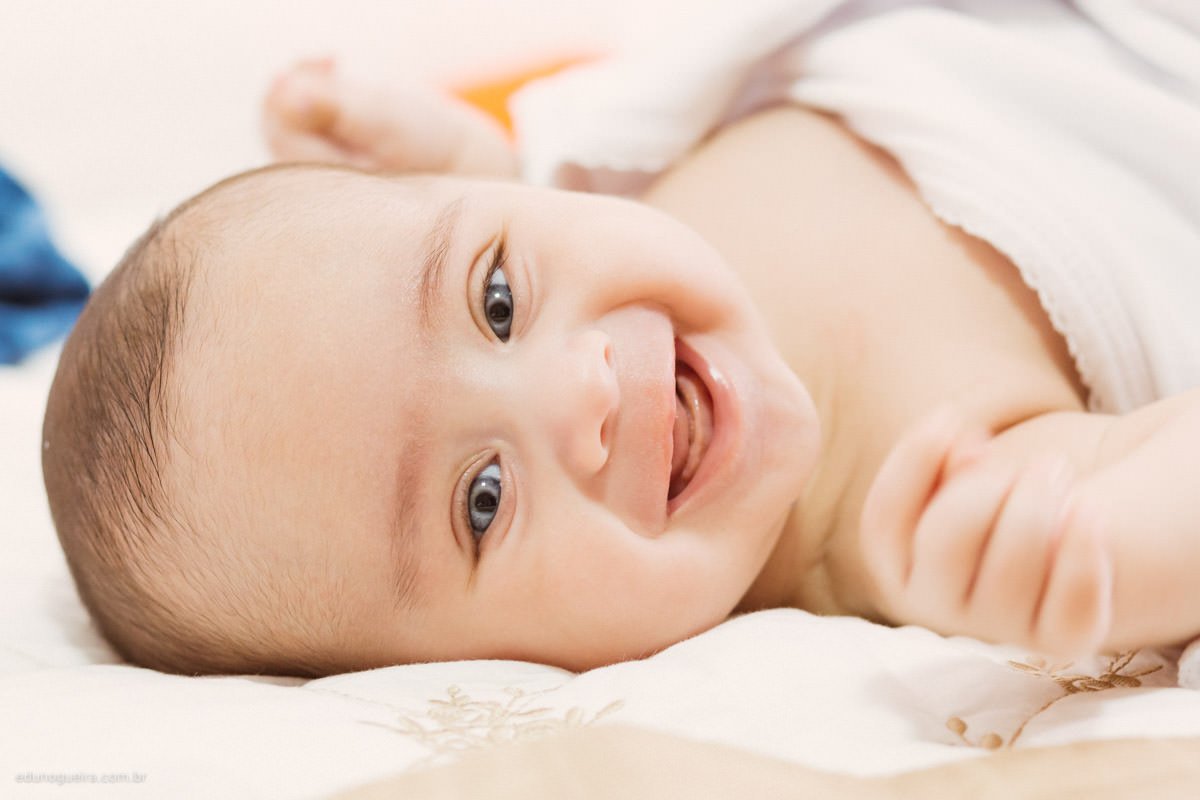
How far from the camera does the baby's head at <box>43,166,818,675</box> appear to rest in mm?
918

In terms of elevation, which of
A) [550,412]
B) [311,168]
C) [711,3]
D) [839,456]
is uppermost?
[711,3]

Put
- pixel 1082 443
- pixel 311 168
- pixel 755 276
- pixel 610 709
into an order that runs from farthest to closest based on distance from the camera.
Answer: pixel 755 276, pixel 311 168, pixel 1082 443, pixel 610 709

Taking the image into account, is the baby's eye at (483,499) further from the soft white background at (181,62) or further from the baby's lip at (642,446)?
the soft white background at (181,62)

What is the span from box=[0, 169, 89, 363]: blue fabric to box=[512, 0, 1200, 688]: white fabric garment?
3.02 ft

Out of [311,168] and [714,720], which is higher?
[311,168]

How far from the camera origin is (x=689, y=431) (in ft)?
3.33

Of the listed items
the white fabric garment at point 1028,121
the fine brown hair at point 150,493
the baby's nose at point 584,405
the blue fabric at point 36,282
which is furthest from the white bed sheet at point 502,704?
the blue fabric at point 36,282

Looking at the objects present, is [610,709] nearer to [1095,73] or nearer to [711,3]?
[1095,73]

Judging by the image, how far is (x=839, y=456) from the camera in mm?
1146

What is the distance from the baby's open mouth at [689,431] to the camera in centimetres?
101

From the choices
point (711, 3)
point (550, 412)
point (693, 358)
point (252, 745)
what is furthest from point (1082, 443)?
point (711, 3)

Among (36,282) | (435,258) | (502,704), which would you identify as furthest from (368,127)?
(502,704)

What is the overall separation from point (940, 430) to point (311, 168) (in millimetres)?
701

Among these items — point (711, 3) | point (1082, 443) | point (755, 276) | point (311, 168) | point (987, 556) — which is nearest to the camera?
point (987, 556)
